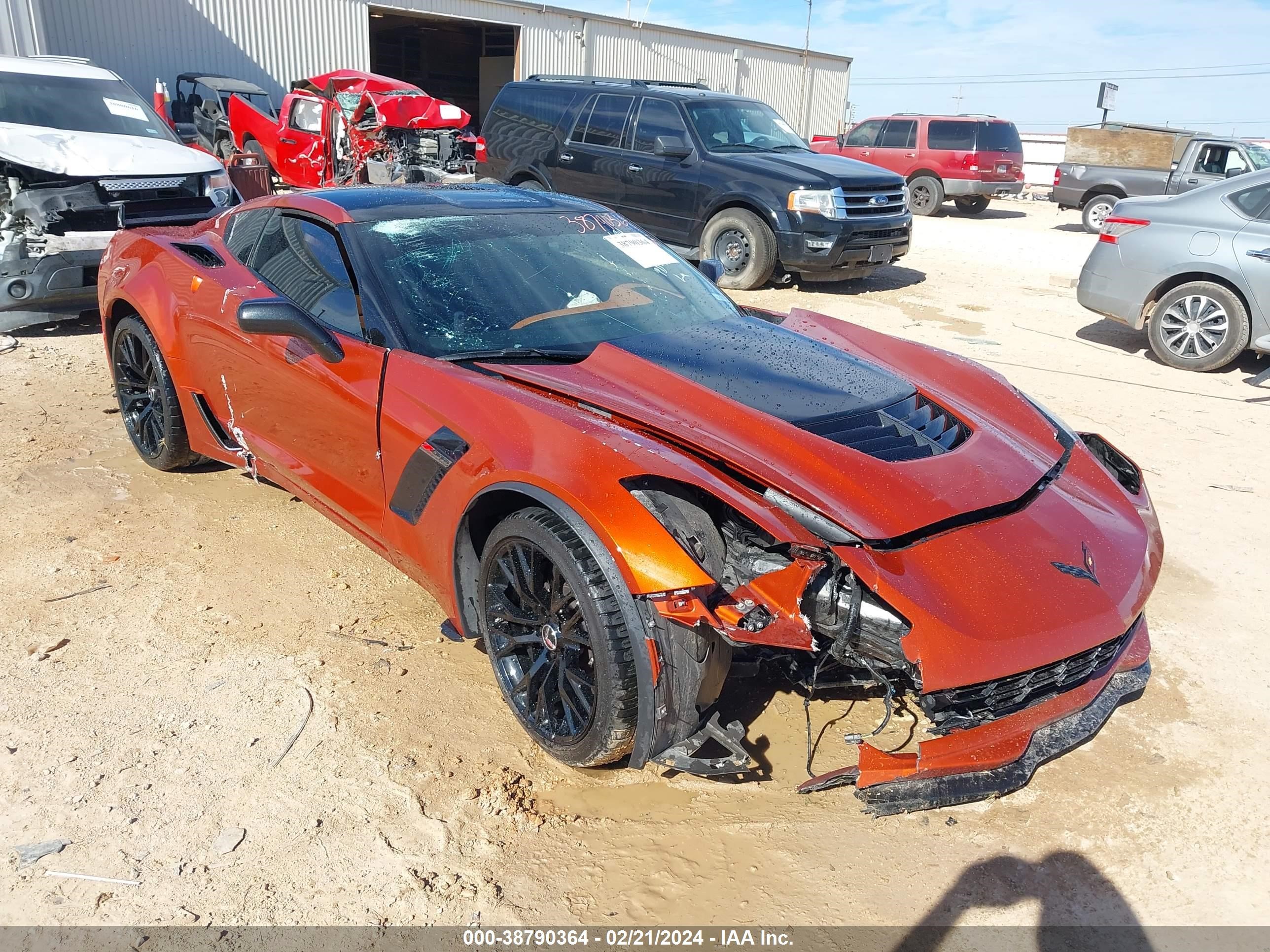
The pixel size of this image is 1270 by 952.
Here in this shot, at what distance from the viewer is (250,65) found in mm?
19547

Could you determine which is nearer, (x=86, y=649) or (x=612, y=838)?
(x=612, y=838)

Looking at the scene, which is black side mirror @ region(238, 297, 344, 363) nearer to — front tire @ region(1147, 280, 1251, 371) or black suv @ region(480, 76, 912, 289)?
black suv @ region(480, 76, 912, 289)

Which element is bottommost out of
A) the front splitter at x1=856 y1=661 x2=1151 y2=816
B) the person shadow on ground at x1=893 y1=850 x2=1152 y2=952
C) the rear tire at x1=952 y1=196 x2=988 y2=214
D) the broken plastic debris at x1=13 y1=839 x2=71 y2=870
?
the broken plastic debris at x1=13 y1=839 x2=71 y2=870

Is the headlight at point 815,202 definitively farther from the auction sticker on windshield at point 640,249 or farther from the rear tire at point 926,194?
the rear tire at point 926,194

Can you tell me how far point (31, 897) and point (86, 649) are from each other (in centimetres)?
121

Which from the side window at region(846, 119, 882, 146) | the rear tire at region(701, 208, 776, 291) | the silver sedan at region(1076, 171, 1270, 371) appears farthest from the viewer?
the side window at region(846, 119, 882, 146)

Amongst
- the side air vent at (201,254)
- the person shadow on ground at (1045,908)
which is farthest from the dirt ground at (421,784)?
the side air vent at (201,254)

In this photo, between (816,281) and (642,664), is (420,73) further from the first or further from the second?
(642,664)

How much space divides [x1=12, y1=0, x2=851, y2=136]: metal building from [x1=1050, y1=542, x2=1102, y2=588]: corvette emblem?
53.2ft

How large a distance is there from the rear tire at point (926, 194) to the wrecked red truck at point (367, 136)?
9.44 metres

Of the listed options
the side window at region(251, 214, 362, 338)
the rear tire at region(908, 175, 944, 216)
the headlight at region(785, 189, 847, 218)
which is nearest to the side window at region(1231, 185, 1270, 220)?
the headlight at region(785, 189, 847, 218)

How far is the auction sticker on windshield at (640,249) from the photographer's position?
13.0 feet

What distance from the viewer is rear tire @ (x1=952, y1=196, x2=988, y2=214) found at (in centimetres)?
1911

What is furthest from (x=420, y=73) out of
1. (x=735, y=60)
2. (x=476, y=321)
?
(x=476, y=321)
